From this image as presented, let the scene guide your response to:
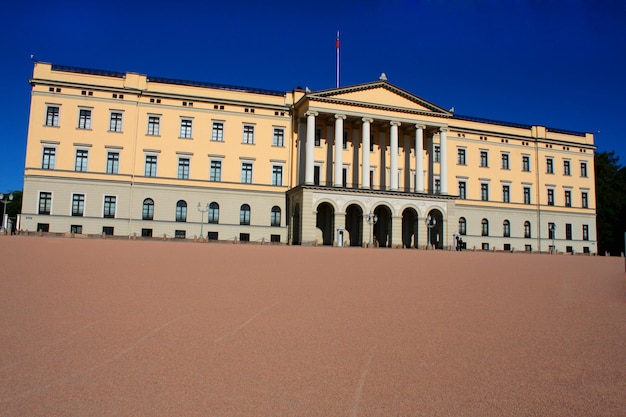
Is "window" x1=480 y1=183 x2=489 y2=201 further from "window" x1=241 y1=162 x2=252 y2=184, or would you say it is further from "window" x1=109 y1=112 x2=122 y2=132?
"window" x1=109 y1=112 x2=122 y2=132

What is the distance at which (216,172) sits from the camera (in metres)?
47.8

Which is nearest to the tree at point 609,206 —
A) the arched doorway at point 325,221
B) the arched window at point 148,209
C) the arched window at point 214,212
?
the arched doorway at point 325,221

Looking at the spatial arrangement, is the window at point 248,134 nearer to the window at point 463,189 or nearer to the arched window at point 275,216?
the arched window at point 275,216

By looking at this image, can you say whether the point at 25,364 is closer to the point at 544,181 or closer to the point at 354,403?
the point at 354,403

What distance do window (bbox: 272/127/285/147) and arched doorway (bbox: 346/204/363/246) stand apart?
948 centimetres

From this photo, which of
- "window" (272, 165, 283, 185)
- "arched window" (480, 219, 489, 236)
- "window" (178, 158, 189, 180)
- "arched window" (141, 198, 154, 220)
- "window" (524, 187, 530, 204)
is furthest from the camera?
"window" (524, 187, 530, 204)

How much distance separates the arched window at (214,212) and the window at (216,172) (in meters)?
2.40

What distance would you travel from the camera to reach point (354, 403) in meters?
4.34

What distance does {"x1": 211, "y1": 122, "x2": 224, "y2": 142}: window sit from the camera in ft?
157

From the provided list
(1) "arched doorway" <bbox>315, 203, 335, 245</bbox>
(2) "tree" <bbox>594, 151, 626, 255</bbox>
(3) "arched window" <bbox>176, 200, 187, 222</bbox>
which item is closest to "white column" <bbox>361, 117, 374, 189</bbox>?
(1) "arched doorway" <bbox>315, 203, 335, 245</bbox>

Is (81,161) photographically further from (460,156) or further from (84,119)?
(460,156)

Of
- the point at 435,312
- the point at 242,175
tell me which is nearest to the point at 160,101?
the point at 242,175

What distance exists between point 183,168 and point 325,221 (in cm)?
1471

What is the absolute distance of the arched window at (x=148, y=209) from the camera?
149 ft
